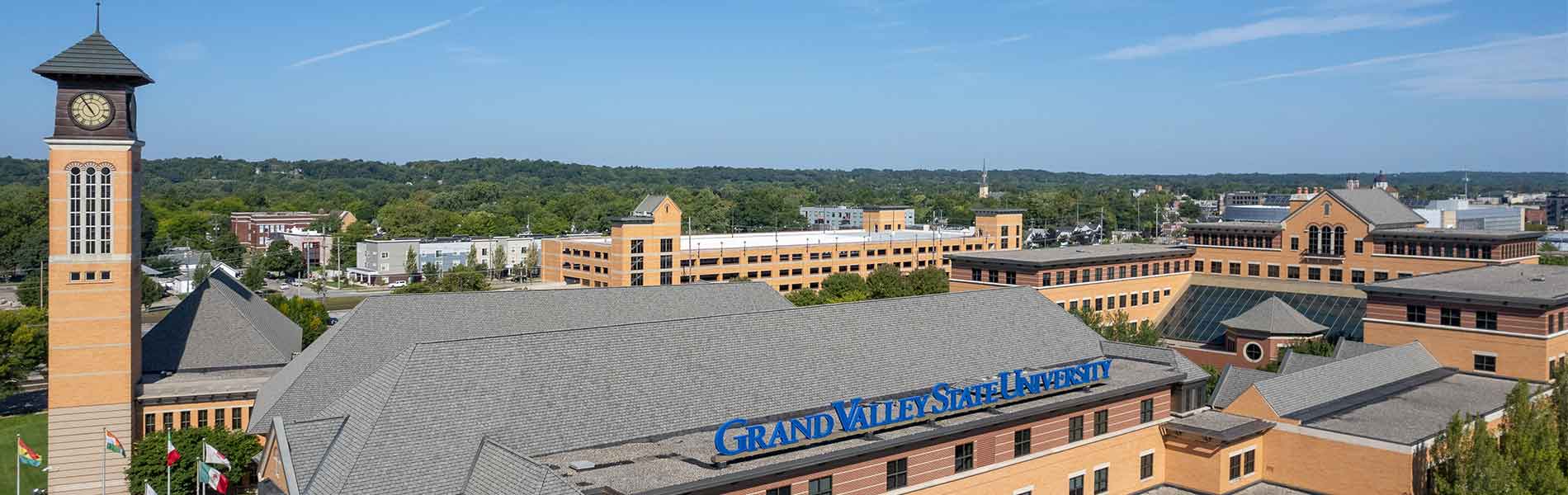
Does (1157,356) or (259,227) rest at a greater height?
(259,227)

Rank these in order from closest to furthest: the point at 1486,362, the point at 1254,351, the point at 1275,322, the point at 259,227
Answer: the point at 1486,362 < the point at 1275,322 < the point at 1254,351 < the point at 259,227

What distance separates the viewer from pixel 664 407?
33438mm

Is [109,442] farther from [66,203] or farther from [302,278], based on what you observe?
[302,278]

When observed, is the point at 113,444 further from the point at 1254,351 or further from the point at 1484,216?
the point at 1484,216

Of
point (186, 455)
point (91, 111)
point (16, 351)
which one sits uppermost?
point (91, 111)

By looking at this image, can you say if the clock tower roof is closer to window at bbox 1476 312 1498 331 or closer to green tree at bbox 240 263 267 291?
window at bbox 1476 312 1498 331

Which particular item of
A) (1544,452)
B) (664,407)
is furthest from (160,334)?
(1544,452)

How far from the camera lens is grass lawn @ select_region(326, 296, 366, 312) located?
4579 inches

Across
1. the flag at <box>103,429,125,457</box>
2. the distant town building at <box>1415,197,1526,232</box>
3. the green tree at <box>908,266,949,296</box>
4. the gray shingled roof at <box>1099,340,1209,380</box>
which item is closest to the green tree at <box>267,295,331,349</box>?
the flag at <box>103,429,125,457</box>

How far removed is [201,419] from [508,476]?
2916cm

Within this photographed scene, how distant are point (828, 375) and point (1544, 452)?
1012 inches

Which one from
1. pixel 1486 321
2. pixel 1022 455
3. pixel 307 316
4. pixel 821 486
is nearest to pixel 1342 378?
pixel 1486 321

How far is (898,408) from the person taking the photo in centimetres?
3562

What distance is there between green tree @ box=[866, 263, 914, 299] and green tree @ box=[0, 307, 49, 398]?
193 ft
